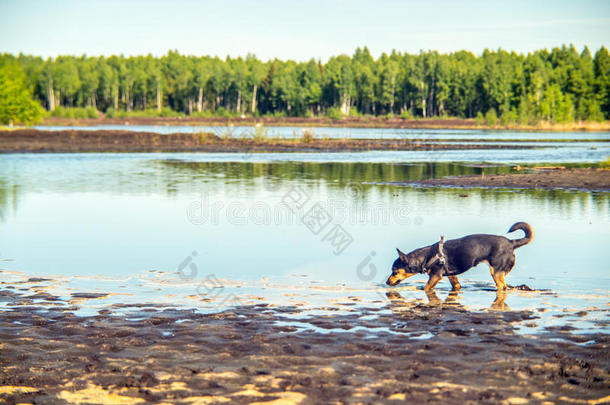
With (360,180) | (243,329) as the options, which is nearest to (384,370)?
(243,329)

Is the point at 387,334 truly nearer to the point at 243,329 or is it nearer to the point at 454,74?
the point at 243,329

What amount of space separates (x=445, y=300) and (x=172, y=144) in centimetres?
6479

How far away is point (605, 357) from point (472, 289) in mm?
4719

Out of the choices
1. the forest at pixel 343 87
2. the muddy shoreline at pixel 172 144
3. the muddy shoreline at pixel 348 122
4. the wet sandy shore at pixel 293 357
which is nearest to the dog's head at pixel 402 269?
the wet sandy shore at pixel 293 357

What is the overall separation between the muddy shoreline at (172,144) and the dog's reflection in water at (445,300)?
54.3m

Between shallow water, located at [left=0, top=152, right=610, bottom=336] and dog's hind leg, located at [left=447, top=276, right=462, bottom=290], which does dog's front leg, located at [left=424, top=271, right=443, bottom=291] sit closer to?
shallow water, located at [left=0, top=152, right=610, bottom=336]

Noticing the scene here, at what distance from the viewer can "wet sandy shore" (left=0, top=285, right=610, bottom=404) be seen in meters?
7.66

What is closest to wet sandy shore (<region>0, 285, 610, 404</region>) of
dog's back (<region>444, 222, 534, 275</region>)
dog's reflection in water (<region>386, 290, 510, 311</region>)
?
dog's reflection in water (<region>386, 290, 510, 311</region>)

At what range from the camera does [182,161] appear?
178 ft

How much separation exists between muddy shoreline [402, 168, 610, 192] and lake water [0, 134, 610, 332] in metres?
2.32

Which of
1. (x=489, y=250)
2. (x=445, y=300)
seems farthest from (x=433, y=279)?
(x=489, y=250)

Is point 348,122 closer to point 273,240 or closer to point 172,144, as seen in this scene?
point 172,144

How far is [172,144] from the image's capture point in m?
74.8

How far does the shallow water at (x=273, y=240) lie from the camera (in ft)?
42.5
